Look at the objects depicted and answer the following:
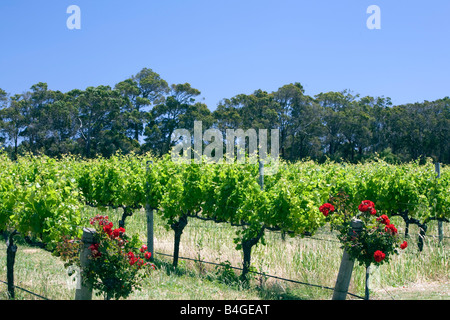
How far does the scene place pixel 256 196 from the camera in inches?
245

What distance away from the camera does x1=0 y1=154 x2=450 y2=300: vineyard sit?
16.3 ft

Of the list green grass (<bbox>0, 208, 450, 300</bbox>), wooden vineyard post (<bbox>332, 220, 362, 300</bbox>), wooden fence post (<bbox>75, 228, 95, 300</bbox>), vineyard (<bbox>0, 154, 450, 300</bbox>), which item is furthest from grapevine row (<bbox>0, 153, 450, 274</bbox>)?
wooden vineyard post (<bbox>332, 220, 362, 300</bbox>)

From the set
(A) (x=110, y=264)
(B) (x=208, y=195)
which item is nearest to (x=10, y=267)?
(A) (x=110, y=264)

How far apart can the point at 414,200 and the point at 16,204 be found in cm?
693

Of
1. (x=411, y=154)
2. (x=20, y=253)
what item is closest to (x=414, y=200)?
(x=20, y=253)

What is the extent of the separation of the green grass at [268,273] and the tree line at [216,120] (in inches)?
1159

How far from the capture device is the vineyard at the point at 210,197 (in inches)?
195

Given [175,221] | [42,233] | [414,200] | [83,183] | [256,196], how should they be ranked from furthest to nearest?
[83,183] → [414,200] → [175,221] → [256,196] → [42,233]

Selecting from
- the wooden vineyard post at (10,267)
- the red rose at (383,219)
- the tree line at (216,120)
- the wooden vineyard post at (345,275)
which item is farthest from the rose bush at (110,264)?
the tree line at (216,120)

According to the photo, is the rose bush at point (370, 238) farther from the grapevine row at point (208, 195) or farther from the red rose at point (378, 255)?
the grapevine row at point (208, 195)

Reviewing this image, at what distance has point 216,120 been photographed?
40.1m

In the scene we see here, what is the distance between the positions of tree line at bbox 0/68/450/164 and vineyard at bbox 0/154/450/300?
89.5ft

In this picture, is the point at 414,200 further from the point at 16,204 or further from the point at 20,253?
the point at 20,253

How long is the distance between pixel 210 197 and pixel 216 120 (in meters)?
33.3
